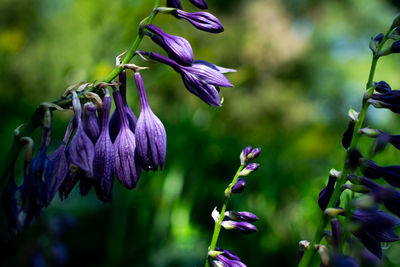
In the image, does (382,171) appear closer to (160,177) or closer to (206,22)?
(206,22)

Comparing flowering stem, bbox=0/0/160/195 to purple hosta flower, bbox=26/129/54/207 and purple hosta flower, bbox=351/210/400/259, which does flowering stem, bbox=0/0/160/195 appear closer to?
purple hosta flower, bbox=26/129/54/207

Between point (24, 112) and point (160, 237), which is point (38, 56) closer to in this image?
point (24, 112)

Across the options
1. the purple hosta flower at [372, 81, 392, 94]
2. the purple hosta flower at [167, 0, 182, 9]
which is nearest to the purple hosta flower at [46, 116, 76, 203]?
the purple hosta flower at [167, 0, 182, 9]

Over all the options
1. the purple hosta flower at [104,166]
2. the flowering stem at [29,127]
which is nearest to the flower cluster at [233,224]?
the purple hosta flower at [104,166]

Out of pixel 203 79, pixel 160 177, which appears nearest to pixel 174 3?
pixel 203 79

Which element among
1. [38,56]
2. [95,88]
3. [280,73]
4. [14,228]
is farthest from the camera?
[280,73]

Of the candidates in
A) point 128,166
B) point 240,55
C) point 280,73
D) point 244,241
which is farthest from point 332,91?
point 128,166

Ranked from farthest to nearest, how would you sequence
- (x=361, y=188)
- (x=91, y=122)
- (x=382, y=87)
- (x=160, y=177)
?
1. (x=160, y=177)
2. (x=91, y=122)
3. (x=382, y=87)
4. (x=361, y=188)
